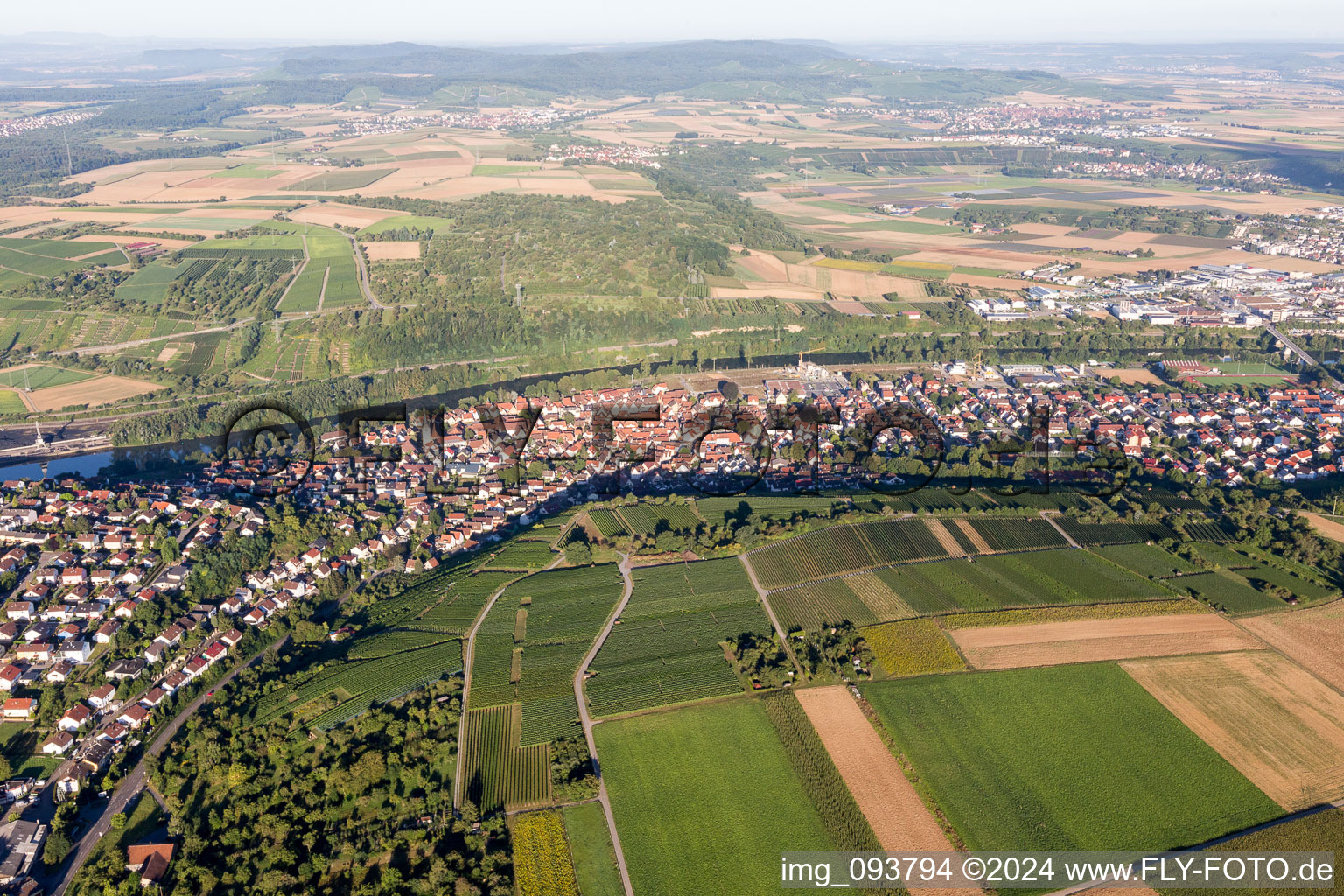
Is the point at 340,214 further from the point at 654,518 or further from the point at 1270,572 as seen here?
the point at 1270,572

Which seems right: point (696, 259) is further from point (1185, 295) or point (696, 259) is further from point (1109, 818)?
point (1109, 818)

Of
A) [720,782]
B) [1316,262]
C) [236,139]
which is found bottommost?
[720,782]

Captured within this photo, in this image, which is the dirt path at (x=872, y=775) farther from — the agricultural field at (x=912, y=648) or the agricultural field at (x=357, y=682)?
the agricultural field at (x=357, y=682)

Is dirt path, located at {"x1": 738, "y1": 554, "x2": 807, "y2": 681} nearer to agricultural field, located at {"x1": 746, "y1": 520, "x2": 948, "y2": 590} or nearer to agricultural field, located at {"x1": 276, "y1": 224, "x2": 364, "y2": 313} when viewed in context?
agricultural field, located at {"x1": 746, "y1": 520, "x2": 948, "y2": 590}

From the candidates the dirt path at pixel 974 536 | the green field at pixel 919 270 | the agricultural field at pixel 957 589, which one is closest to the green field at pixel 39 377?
the agricultural field at pixel 957 589

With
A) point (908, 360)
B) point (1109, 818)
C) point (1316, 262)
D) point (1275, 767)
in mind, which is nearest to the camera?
point (1109, 818)

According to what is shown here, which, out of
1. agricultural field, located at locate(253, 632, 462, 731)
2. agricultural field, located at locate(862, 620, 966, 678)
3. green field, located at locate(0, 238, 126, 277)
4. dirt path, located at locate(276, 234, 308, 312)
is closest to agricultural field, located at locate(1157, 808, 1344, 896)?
agricultural field, located at locate(862, 620, 966, 678)

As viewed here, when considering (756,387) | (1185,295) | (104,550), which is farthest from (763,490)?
(1185,295)
